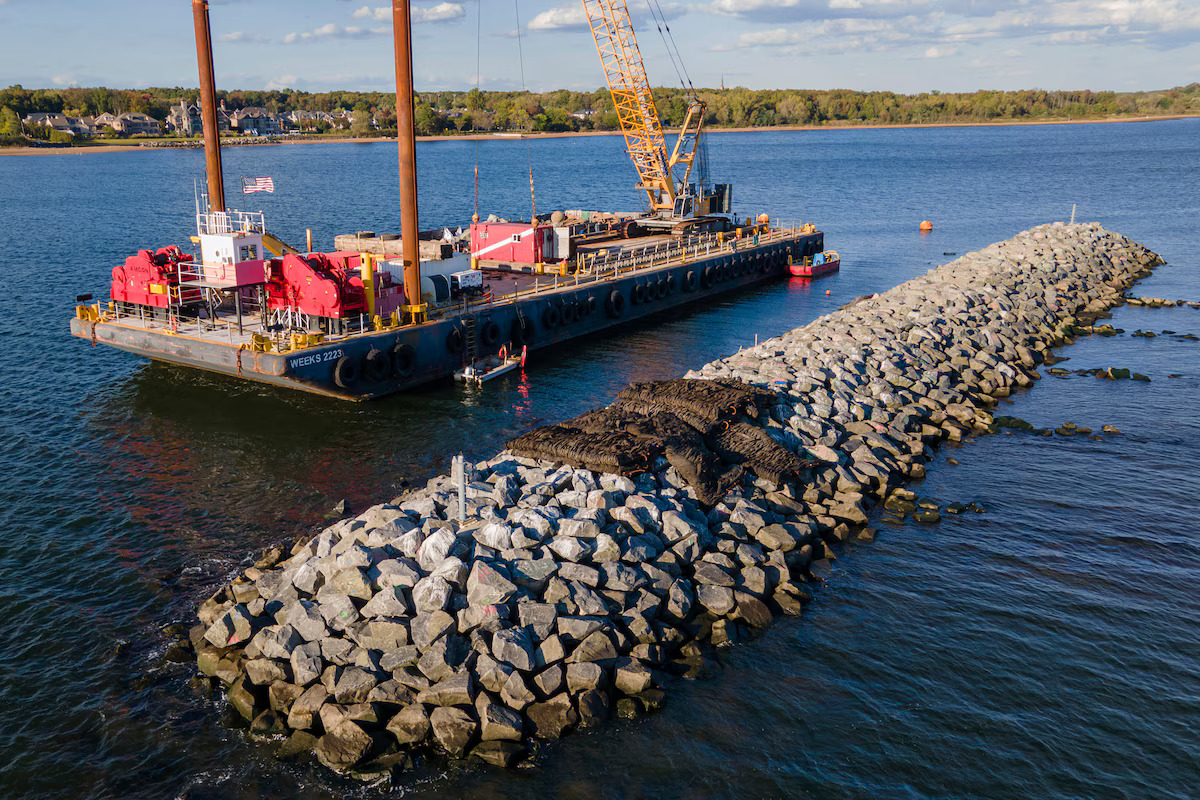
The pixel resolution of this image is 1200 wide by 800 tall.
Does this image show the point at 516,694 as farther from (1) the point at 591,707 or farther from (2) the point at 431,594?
(2) the point at 431,594

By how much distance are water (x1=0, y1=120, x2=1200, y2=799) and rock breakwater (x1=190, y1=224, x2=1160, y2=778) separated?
0.68 metres

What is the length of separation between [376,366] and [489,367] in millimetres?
5064

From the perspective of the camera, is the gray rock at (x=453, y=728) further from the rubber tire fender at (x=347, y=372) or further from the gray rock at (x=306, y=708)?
the rubber tire fender at (x=347, y=372)

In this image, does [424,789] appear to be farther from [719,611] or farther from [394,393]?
[394,393]

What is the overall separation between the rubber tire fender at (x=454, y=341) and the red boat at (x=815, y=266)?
31470 millimetres

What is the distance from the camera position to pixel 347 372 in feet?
92.9

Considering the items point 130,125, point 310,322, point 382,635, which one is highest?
point 130,125

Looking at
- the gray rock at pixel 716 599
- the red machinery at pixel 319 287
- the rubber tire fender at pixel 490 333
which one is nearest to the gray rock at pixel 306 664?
the gray rock at pixel 716 599

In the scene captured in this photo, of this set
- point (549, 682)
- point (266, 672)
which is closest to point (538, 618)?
point (549, 682)

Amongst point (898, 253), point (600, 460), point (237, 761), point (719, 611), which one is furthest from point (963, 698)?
point (898, 253)

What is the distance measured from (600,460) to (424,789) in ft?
28.0

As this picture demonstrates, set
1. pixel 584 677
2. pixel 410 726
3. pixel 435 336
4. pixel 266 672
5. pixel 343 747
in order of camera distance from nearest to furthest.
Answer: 1. pixel 343 747
2. pixel 410 726
3. pixel 584 677
4. pixel 266 672
5. pixel 435 336

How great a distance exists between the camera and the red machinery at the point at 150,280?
2986cm

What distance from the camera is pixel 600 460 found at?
62.5 feet
